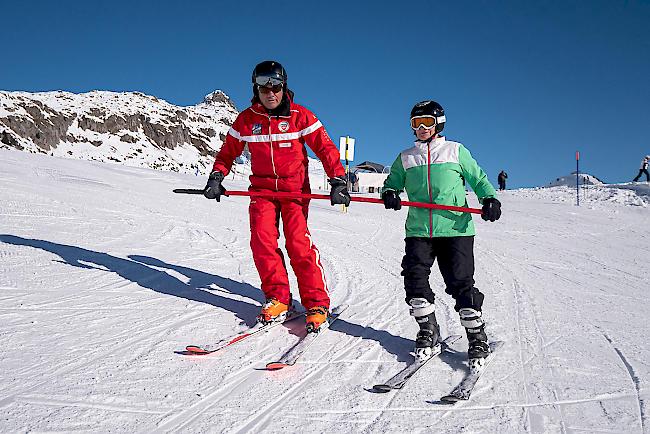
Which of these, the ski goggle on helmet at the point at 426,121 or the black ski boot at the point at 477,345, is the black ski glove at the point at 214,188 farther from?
the black ski boot at the point at 477,345

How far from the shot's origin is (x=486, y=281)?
5930mm

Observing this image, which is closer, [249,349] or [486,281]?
[249,349]

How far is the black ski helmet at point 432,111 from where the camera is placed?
11.3 feet

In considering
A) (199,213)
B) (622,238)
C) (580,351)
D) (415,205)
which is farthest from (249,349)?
(622,238)

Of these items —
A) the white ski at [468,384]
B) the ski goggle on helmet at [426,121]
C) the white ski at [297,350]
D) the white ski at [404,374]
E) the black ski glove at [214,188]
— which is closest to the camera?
the white ski at [468,384]

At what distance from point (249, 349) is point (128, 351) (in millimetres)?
762

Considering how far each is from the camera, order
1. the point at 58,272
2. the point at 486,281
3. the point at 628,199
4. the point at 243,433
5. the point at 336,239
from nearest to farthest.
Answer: the point at 243,433
the point at 58,272
the point at 486,281
the point at 336,239
the point at 628,199

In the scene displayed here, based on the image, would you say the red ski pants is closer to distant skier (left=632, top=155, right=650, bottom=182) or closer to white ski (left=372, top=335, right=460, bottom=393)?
white ski (left=372, top=335, right=460, bottom=393)

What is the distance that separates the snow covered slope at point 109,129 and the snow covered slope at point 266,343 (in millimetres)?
79154

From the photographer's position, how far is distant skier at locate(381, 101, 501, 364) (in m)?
3.22

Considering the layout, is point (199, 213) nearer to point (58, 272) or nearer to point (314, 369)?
point (58, 272)

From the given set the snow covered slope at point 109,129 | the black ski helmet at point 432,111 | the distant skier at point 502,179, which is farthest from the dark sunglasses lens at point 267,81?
the snow covered slope at point 109,129

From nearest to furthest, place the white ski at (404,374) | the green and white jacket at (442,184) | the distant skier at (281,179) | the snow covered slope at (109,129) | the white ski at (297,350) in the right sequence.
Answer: the white ski at (404,374) < the white ski at (297,350) < the green and white jacket at (442,184) < the distant skier at (281,179) < the snow covered slope at (109,129)

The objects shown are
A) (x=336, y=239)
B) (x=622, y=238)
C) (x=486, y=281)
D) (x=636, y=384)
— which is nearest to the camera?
(x=636, y=384)
